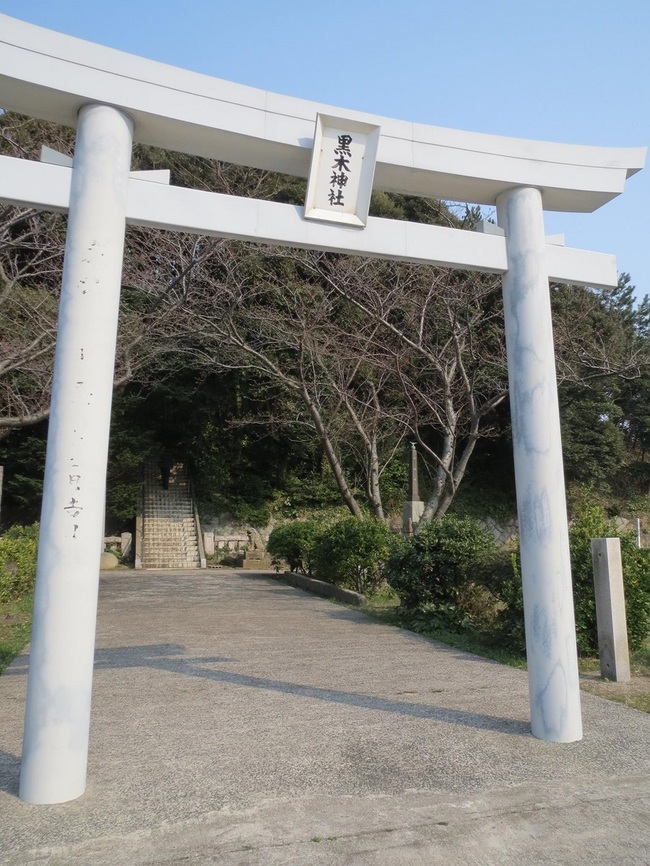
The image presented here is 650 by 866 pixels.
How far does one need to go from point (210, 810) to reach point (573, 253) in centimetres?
394

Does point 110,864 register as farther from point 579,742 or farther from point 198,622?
point 198,622

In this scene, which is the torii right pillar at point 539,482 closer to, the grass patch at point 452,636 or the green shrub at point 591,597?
the grass patch at point 452,636

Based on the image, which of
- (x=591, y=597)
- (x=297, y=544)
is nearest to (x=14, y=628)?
(x=591, y=597)

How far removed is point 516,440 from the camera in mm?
4223

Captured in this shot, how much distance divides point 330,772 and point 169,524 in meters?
18.9

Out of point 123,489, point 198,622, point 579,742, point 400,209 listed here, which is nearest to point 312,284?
point 400,209

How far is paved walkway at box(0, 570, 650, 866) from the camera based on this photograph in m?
2.68

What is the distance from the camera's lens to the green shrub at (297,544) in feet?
47.4

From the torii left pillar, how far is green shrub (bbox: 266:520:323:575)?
10823 mm

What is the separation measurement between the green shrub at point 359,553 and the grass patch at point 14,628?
5151 mm

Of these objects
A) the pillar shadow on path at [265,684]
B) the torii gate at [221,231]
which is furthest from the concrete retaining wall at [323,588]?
the torii gate at [221,231]

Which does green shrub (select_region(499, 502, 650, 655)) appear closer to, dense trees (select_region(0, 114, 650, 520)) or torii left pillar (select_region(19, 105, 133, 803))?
torii left pillar (select_region(19, 105, 133, 803))

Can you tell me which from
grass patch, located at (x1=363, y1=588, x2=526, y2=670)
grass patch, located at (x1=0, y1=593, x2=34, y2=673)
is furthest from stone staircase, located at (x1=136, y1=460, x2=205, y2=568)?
grass patch, located at (x1=363, y1=588, x2=526, y2=670)

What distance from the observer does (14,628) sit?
26.5ft
